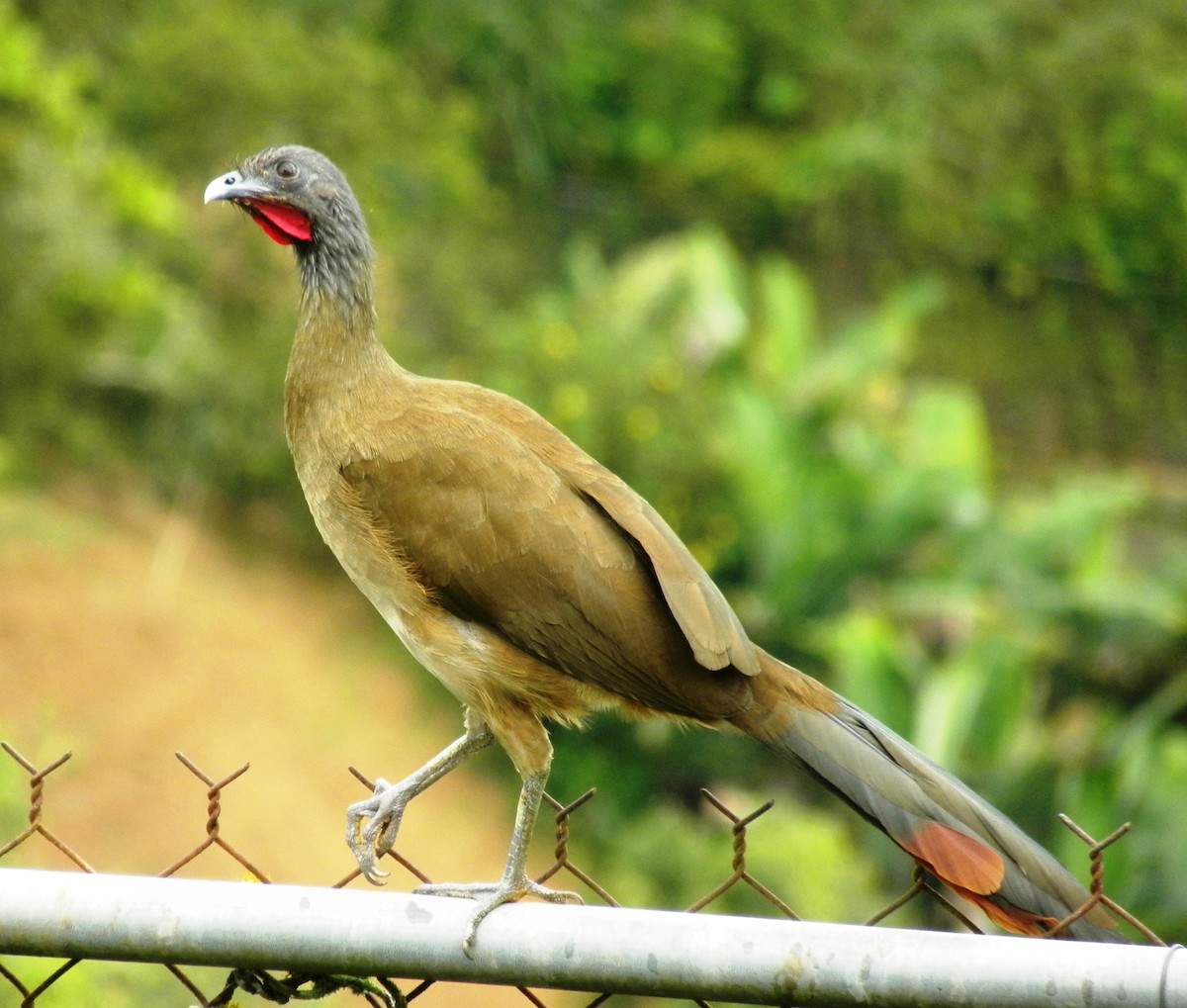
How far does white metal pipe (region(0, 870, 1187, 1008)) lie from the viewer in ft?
5.78

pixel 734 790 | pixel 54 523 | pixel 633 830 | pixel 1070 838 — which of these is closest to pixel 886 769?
pixel 1070 838

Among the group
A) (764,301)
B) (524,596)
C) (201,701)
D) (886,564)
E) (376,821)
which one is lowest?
(376,821)

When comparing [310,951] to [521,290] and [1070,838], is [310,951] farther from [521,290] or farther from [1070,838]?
[521,290]

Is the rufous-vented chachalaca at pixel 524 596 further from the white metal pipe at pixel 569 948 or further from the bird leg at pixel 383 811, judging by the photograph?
the white metal pipe at pixel 569 948

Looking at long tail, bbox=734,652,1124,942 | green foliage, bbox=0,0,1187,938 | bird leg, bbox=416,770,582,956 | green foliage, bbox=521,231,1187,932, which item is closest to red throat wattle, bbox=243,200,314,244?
bird leg, bbox=416,770,582,956

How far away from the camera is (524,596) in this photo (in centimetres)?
284

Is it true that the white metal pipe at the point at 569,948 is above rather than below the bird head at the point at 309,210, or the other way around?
below

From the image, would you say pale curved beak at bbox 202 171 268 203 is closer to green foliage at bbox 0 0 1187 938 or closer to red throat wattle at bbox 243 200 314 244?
red throat wattle at bbox 243 200 314 244

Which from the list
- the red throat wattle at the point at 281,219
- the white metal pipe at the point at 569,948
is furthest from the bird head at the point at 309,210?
the white metal pipe at the point at 569,948

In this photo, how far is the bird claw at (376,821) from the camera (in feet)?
9.29

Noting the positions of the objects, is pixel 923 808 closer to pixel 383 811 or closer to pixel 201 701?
pixel 383 811

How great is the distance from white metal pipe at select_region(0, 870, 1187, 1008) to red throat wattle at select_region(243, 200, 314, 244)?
178 centimetres

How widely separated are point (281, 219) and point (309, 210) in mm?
67

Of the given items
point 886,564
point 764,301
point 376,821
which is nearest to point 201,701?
point 886,564
